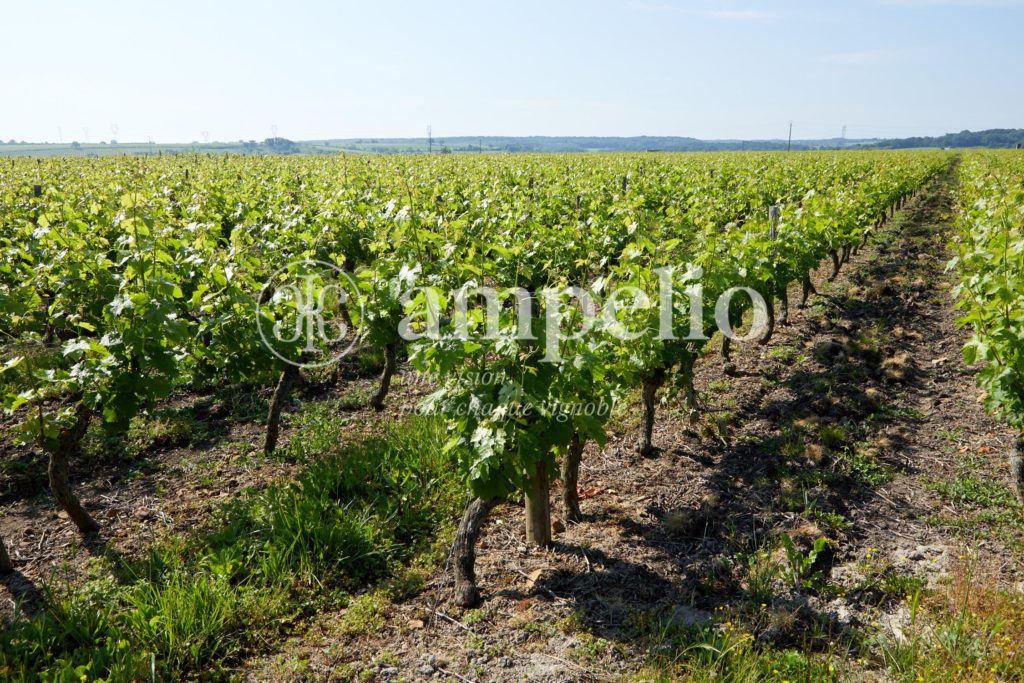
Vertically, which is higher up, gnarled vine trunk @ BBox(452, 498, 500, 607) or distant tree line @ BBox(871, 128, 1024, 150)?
distant tree line @ BBox(871, 128, 1024, 150)

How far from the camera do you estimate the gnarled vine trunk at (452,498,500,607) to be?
4039mm

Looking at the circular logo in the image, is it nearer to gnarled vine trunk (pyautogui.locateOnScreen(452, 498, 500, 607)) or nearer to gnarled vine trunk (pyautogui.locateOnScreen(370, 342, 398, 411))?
gnarled vine trunk (pyautogui.locateOnScreen(370, 342, 398, 411))

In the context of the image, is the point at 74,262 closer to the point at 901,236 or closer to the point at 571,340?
the point at 571,340

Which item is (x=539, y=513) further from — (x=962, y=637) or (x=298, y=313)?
(x=298, y=313)

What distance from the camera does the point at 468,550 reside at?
4105mm

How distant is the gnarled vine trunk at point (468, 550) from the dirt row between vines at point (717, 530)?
0.11 metres

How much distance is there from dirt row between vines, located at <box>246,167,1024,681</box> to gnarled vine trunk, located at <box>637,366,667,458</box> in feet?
0.38

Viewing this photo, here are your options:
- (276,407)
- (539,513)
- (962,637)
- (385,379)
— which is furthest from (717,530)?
(276,407)

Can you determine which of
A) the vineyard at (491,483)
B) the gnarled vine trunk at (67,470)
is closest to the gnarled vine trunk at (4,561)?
the vineyard at (491,483)

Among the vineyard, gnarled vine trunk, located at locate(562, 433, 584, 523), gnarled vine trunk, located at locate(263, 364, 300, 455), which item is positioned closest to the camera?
the vineyard

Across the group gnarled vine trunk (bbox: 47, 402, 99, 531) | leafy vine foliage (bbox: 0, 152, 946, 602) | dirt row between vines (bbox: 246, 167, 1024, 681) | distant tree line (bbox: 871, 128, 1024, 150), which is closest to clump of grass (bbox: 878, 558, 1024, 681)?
dirt row between vines (bbox: 246, 167, 1024, 681)

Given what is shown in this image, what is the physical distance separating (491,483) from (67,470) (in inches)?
118

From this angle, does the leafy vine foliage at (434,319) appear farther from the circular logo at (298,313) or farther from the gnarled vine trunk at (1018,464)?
the gnarled vine trunk at (1018,464)

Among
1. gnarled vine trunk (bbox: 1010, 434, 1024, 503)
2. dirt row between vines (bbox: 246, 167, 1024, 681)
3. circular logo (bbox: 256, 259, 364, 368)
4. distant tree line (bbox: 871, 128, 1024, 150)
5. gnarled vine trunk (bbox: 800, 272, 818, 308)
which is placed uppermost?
distant tree line (bbox: 871, 128, 1024, 150)
